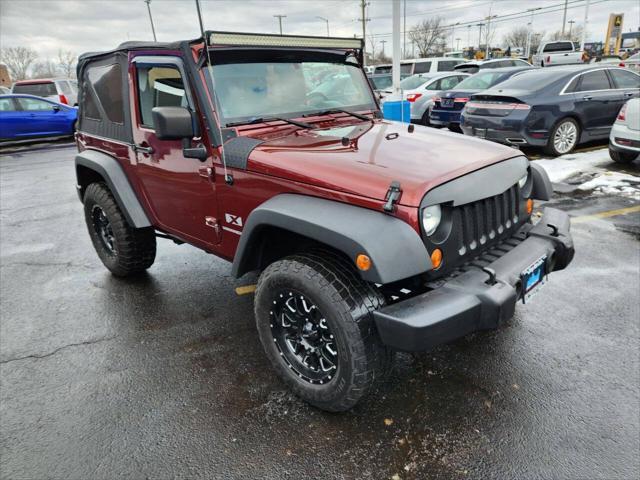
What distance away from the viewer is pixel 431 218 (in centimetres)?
223

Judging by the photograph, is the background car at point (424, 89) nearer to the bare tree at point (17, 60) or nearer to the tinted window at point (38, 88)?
the tinted window at point (38, 88)

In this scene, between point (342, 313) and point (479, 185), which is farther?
point (479, 185)

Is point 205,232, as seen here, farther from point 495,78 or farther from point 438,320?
point 495,78

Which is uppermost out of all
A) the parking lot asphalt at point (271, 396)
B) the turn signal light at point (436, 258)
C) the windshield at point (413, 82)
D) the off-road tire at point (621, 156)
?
the windshield at point (413, 82)

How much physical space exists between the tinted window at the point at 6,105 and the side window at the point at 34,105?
0.23 metres

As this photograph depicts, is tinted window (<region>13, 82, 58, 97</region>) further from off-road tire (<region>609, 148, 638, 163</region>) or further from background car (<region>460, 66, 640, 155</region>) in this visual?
off-road tire (<region>609, 148, 638, 163</region>)

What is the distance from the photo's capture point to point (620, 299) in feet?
11.9

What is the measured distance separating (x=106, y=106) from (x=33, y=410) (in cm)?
246

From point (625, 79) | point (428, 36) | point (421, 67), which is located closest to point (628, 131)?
point (625, 79)

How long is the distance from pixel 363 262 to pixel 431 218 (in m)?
0.44

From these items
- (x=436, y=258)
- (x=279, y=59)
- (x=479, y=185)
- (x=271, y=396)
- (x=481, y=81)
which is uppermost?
(x=279, y=59)

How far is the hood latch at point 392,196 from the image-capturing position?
2.10 meters

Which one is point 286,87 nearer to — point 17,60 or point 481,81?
point 481,81

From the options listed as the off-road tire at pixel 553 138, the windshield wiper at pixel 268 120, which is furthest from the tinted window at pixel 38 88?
the windshield wiper at pixel 268 120
